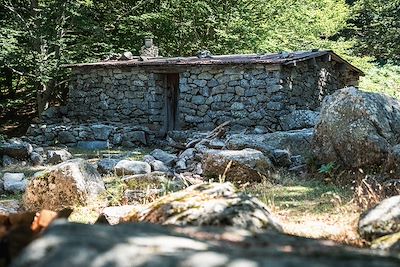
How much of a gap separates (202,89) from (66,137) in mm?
4463

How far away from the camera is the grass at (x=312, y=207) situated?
493 centimetres

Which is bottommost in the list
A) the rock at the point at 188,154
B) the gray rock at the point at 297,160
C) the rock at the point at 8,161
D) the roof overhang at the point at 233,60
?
the rock at the point at 8,161

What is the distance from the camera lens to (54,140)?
611 inches

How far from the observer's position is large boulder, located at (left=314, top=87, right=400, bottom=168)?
8.34m

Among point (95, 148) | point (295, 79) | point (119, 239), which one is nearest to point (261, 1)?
point (295, 79)

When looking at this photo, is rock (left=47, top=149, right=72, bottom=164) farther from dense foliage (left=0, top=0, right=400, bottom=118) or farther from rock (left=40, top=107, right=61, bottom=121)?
dense foliage (left=0, top=0, right=400, bottom=118)

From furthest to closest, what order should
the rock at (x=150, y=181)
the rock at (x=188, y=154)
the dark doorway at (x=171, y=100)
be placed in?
the dark doorway at (x=171, y=100)
the rock at (x=188, y=154)
the rock at (x=150, y=181)

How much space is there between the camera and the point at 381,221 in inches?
167

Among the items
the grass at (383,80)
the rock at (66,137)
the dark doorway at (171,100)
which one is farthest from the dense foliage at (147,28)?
the dark doorway at (171,100)

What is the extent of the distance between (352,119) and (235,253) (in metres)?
7.11

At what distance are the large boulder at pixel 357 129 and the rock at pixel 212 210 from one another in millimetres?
4874

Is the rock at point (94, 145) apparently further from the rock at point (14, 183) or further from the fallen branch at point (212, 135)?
the rock at point (14, 183)

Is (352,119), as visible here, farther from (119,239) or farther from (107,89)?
(107,89)

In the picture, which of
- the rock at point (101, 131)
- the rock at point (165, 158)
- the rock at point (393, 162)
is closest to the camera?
the rock at point (393, 162)
